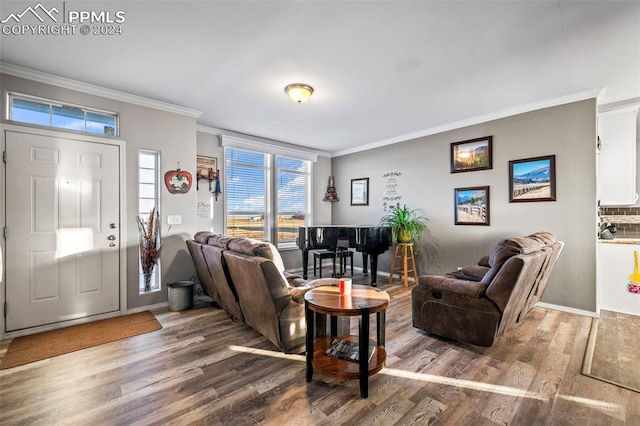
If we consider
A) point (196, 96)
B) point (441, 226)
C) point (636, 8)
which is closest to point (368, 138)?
point (441, 226)

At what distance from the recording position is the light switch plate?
3860 mm

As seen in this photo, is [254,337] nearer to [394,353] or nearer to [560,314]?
[394,353]

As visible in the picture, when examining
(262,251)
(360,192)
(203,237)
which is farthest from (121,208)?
(360,192)

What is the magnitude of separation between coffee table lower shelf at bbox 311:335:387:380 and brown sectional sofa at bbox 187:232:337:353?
0.98ft

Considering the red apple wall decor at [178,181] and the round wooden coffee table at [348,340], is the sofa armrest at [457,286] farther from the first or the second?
the red apple wall decor at [178,181]

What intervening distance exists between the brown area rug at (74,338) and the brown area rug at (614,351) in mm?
4116

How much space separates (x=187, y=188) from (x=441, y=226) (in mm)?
4112

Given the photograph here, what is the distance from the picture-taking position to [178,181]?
3938mm

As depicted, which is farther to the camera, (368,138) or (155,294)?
(368,138)

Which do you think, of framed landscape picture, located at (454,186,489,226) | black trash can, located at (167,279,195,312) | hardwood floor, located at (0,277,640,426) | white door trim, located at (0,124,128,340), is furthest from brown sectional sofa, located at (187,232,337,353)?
framed landscape picture, located at (454,186,489,226)

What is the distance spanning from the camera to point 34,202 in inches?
116

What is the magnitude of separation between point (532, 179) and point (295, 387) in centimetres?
396

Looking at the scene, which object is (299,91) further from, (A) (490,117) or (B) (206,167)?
(A) (490,117)

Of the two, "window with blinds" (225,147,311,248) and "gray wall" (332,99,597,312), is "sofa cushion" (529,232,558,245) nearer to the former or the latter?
"gray wall" (332,99,597,312)
